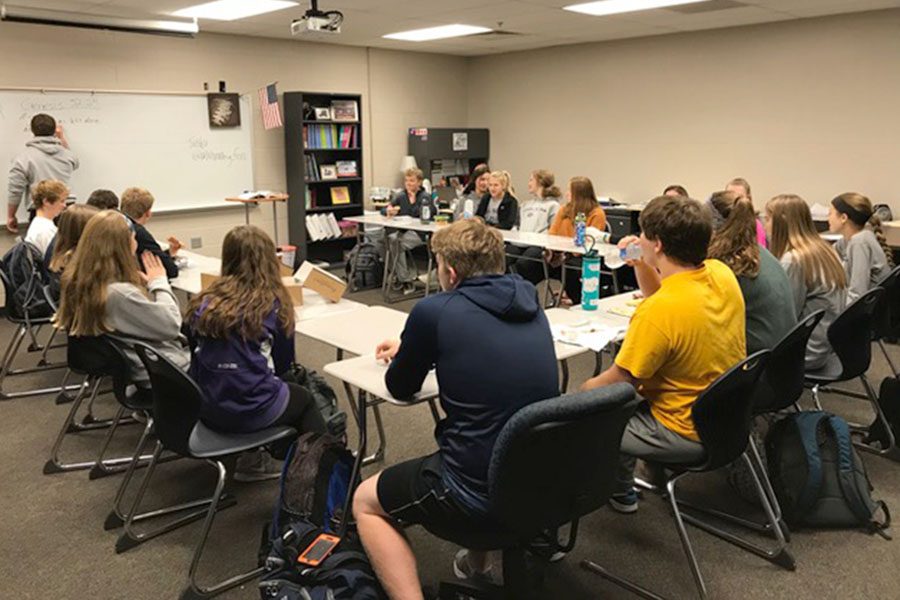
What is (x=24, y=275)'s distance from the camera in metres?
3.93

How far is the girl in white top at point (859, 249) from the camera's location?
370 cm

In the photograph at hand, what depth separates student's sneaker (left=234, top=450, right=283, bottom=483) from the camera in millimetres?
3033

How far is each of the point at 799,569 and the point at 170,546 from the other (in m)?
2.26

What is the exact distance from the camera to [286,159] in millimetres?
7699

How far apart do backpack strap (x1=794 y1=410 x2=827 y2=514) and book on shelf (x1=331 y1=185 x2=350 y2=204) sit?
6.10m

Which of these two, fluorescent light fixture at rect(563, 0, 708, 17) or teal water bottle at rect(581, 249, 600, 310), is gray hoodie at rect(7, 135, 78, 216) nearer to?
fluorescent light fixture at rect(563, 0, 708, 17)

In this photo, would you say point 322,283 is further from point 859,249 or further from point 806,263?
point 859,249

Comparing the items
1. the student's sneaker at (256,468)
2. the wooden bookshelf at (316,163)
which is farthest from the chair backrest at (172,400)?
the wooden bookshelf at (316,163)

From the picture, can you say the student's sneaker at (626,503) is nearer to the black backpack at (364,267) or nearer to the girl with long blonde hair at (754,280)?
the girl with long blonde hair at (754,280)

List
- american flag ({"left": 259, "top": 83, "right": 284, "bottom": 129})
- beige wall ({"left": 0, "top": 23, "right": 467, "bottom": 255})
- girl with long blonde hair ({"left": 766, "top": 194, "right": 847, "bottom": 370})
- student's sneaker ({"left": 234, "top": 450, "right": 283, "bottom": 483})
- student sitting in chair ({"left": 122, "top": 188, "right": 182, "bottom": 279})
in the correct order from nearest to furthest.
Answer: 1. student's sneaker ({"left": 234, "top": 450, "right": 283, "bottom": 483})
2. girl with long blonde hair ({"left": 766, "top": 194, "right": 847, "bottom": 370})
3. student sitting in chair ({"left": 122, "top": 188, "right": 182, "bottom": 279})
4. beige wall ({"left": 0, "top": 23, "right": 467, "bottom": 255})
5. american flag ({"left": 259, "top": 83, "right": 284, "bottom": 129})

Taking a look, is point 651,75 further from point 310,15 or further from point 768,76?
point 310,15

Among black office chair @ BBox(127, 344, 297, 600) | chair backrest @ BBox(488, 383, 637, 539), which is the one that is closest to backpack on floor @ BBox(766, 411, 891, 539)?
chair backrest @ BBox(488, 383, 637, 539)

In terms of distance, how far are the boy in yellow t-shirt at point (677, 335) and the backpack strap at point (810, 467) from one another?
28.9 inches

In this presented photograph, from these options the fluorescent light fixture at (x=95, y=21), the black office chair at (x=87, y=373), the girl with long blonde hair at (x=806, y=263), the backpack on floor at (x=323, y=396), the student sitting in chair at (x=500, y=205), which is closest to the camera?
the backpack on floor at (x=323, y=396)
